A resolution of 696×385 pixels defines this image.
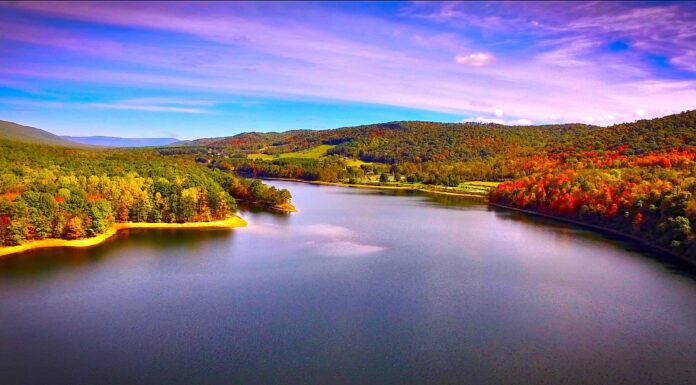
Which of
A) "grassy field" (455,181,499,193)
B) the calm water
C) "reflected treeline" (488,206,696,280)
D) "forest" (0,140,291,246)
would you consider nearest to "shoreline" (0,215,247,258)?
"forest" (0,140,291,246)

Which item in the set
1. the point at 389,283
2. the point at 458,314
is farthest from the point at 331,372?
the point at 389,283

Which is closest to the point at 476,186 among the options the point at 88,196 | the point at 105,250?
the point at 88,196

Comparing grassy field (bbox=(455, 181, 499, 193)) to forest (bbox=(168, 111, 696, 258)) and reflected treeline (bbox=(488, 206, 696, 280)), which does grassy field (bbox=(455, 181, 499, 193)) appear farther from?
reflected treeline (bbox=(488, 206, 696, 280))

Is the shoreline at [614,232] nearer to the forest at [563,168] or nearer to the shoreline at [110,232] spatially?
the forest at [563,168]

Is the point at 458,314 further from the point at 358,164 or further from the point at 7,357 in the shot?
the point at 358,164

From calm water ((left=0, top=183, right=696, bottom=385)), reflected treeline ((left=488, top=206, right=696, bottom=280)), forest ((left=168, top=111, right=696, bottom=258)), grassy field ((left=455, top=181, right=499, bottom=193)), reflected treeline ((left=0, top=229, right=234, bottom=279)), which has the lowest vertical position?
calm water ((left=0, top=183, right=696, bottom=385))

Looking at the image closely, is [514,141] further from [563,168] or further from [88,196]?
[88,196]

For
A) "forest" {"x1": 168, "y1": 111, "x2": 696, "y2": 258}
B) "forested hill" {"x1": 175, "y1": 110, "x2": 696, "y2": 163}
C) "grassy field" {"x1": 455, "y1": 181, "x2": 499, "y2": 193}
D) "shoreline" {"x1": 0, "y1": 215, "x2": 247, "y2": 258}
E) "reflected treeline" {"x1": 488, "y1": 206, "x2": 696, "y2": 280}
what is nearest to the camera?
"reflected treeline" {"x1": 488, "y1": 206, "x2": 696, "y2": 280}
